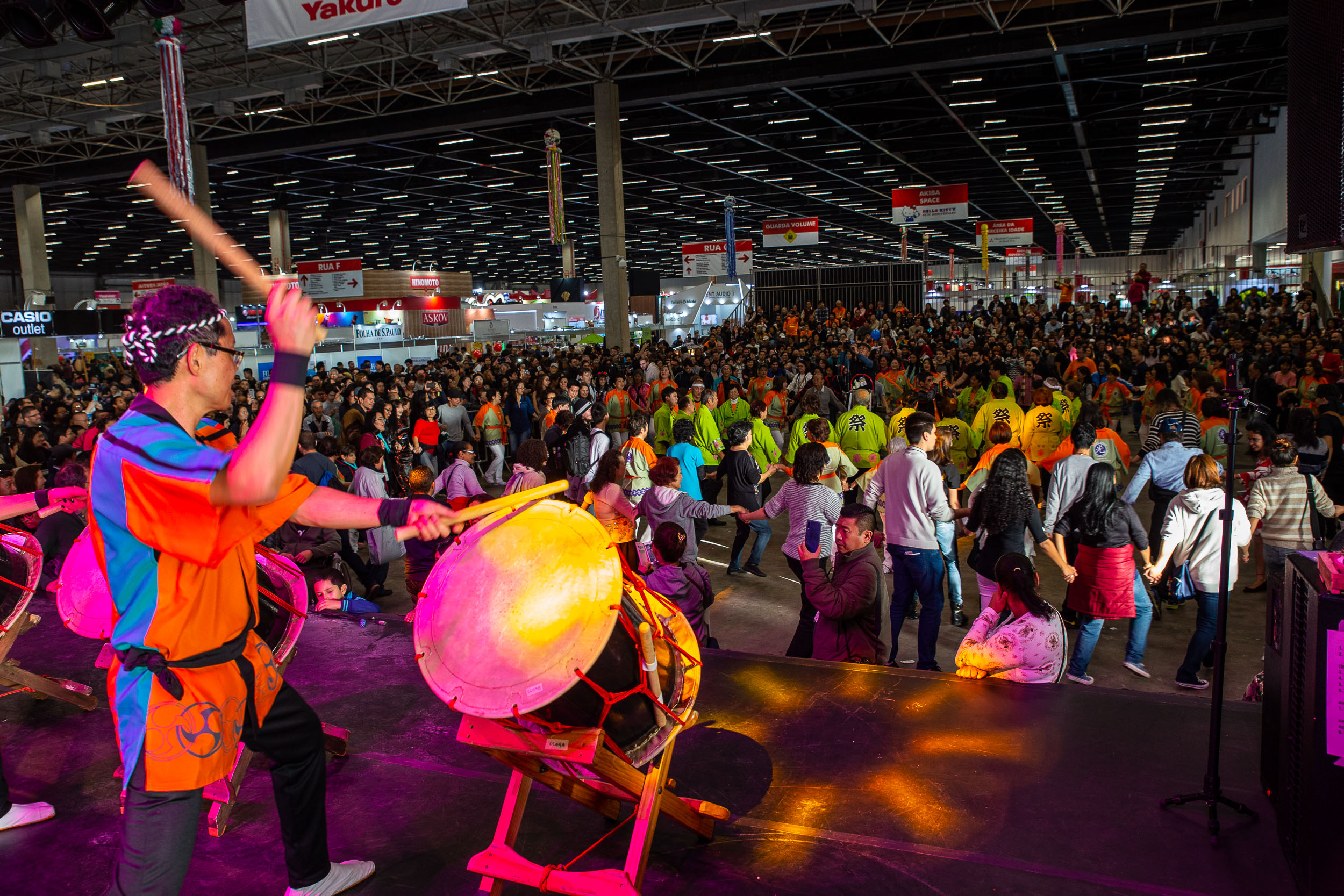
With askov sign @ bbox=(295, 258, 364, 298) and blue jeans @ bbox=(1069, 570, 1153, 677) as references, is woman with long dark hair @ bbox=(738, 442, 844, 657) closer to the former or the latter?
blue jeans @ bbox=(1069, 570, 1153, 677)

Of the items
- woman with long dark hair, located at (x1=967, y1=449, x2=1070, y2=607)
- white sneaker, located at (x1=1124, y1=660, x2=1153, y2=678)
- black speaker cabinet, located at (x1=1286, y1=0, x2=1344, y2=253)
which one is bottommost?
white sneaker, located at (x1=1124, y1=660, x2=1153, y2=678)

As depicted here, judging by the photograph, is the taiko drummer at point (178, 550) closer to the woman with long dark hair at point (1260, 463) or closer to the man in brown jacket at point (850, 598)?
the man in brown jacket at point (850, 598)

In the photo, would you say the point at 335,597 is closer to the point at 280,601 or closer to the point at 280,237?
the point at 280,601

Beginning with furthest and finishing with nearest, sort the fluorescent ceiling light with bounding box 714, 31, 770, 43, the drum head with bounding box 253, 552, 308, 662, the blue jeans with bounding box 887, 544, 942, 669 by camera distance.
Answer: the fluorescent ceiling light with bounding box 714, 31, 770, 43 → the blue jeans with bounding box 887, 544, 942, 669 → the drum head with bounding box 253, 552, 308, 662

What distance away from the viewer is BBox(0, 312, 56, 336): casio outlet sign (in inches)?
755

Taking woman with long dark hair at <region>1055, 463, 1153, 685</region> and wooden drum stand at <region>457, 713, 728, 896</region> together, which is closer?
wooden drum stand at <region>457, 713, 728, 896</region>

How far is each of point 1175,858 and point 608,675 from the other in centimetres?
188

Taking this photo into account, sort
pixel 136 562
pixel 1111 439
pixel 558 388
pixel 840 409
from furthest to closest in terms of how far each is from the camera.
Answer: pixel 558 388 → pixel 840 409 → pixel 1111 439 → pixel 136 562

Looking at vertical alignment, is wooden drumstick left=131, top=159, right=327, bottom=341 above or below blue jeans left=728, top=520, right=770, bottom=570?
above

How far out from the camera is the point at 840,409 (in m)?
12.0

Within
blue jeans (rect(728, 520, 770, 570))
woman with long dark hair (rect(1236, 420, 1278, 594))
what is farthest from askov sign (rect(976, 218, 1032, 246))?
blue jeans (rect(728, 520, 770, 570))

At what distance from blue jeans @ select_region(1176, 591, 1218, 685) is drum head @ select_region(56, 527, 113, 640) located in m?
5.68

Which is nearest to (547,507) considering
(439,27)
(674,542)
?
(674,542)

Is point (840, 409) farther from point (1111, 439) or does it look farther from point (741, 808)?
point (741, 808)
